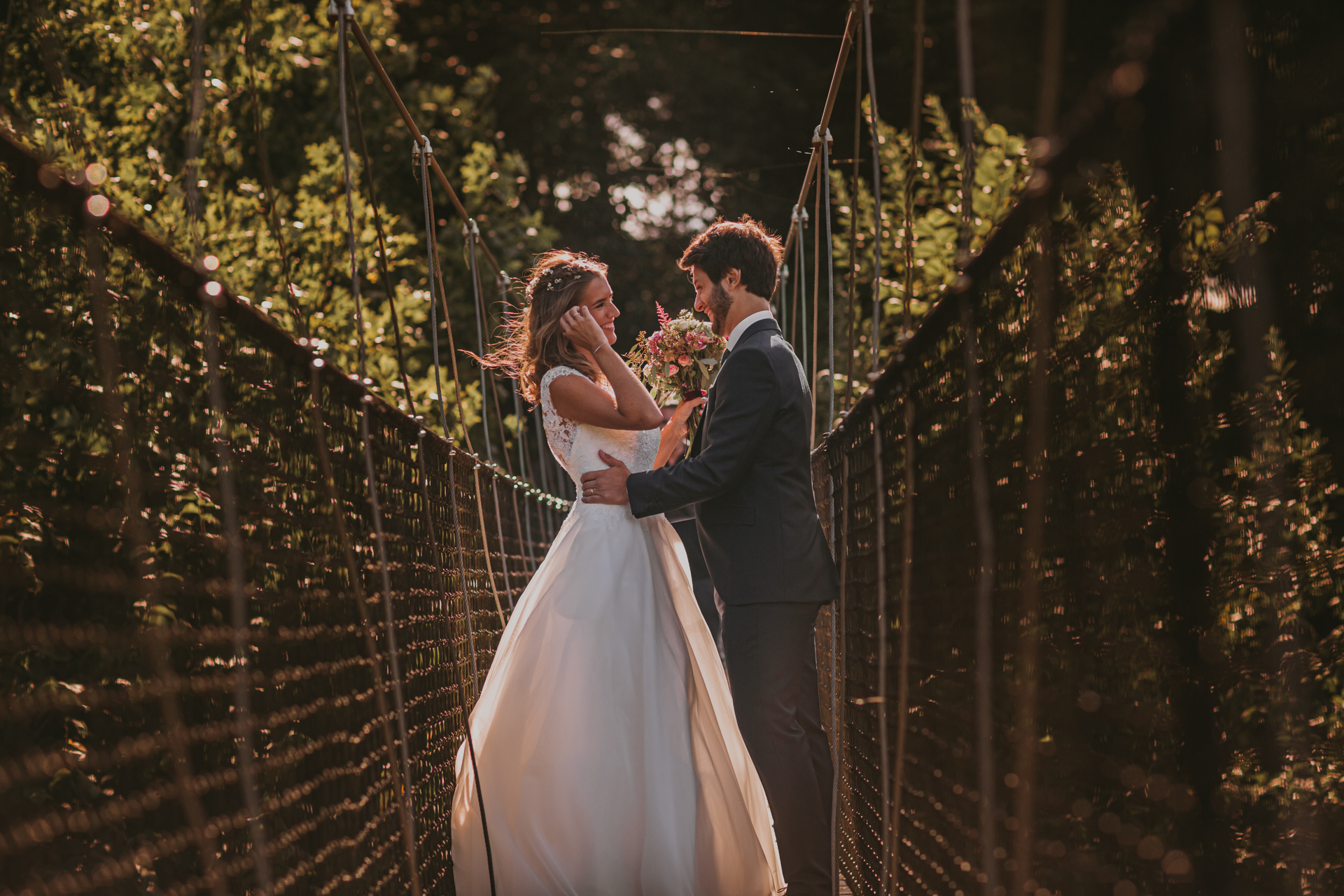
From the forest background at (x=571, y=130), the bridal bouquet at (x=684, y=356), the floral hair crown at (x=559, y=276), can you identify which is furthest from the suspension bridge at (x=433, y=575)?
the bridal bouquet at (x=684, y=356)

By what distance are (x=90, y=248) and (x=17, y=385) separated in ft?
1.01

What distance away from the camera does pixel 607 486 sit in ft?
8.55

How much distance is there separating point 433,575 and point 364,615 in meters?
0.92

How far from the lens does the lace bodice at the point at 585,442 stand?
2.67m

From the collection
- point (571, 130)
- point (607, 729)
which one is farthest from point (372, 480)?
point (571, 130)

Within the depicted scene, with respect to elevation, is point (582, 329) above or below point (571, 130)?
below

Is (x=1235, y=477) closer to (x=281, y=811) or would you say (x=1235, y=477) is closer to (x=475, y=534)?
(x=281, y=811)

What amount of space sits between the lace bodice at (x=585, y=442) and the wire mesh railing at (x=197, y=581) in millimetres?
482

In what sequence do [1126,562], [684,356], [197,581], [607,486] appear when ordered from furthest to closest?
[684,356], [607,486], [197,581], [1126,562]

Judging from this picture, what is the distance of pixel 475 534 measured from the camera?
3436 millimetres

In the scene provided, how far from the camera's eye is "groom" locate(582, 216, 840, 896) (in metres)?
2.38

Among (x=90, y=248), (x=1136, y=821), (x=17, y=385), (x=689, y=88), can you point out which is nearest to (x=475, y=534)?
(x=17, y=385)

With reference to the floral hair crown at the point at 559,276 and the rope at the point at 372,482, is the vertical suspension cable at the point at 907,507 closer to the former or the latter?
the rope at the point at 372,482

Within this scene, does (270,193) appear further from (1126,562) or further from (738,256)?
(738,256)
